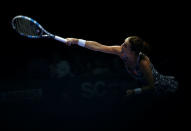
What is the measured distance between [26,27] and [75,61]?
234cm

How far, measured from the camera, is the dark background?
4.73 meters

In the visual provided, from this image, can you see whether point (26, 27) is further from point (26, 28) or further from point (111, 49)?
point (111, 49)

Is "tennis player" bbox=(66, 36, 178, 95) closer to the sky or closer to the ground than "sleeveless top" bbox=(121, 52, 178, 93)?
closer to the sky

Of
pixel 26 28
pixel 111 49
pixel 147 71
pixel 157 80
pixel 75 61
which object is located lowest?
pixel 157 80

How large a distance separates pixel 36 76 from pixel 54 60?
20.1 inches

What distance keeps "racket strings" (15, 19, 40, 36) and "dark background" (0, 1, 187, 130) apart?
1413 mm

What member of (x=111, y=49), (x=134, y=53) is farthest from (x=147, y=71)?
(x=111, y=49)

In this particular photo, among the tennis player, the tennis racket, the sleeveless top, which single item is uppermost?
the tennis racket

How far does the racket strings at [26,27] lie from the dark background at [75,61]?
141 cm

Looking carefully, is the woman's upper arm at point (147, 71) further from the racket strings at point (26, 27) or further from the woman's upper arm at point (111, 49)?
the racket strings at point (26, 27)

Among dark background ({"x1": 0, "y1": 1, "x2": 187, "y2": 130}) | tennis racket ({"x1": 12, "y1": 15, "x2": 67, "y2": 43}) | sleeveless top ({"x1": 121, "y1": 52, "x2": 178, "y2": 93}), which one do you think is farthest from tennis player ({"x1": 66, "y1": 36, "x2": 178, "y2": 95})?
dark background ({"x1": 0, "y1": 1, "x2": 187, "y2": 130})

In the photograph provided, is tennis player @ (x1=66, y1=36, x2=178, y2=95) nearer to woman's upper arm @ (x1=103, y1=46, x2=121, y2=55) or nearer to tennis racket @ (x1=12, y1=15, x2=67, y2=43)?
woman's upper arm @ (x1=103, y1=46, x2=121, y2=55)

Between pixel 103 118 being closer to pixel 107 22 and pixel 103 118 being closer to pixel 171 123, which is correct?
pixel 171 123

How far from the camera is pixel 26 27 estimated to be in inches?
136
